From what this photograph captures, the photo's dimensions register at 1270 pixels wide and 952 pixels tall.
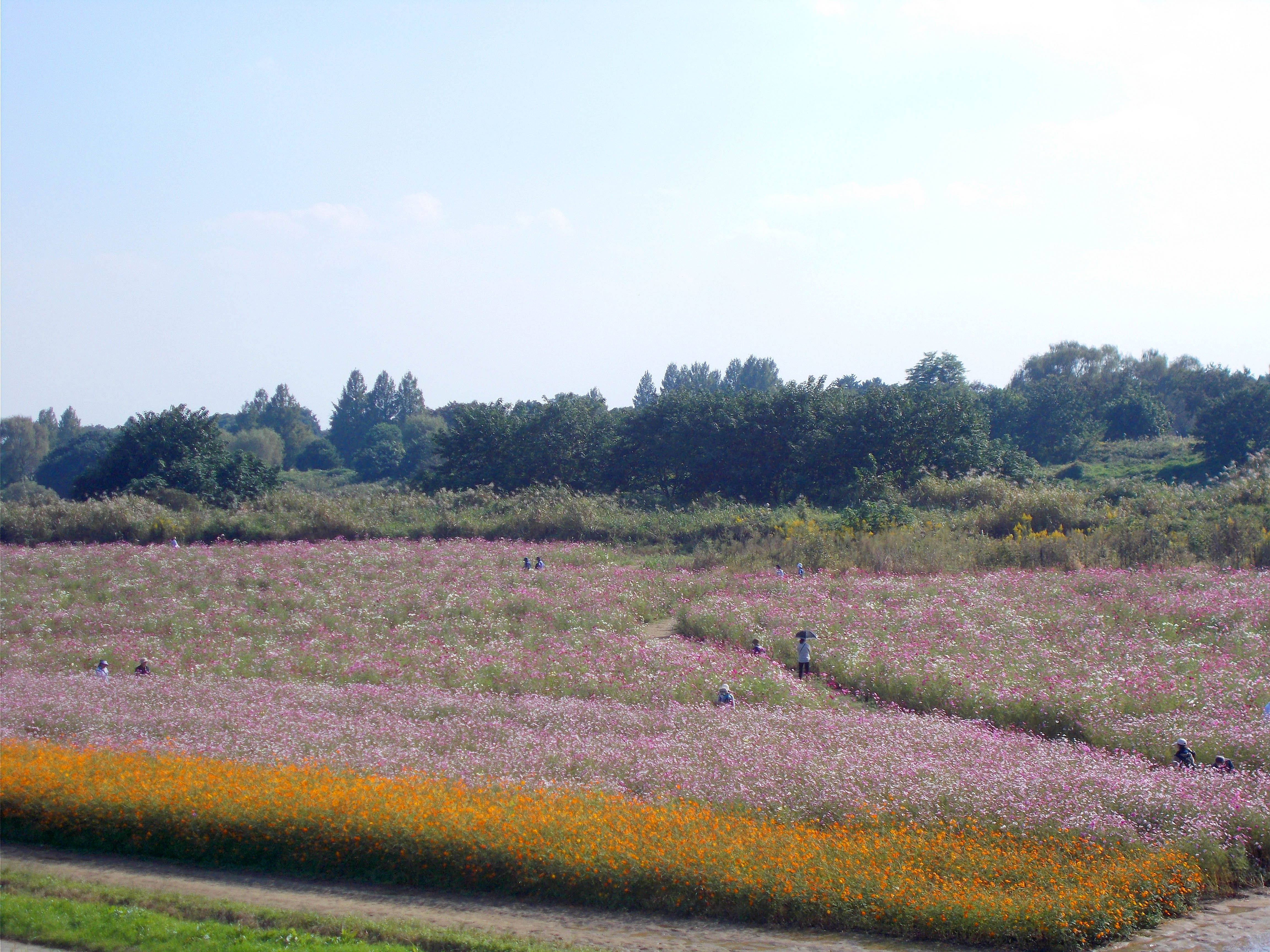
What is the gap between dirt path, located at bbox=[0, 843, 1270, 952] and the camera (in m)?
7.68

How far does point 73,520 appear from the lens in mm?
36188

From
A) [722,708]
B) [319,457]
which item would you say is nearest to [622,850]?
[722,708]

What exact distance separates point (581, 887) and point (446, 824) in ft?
5.08

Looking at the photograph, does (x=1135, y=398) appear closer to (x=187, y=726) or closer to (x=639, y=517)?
(x=639, y=517)

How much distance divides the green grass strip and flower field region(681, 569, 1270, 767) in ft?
29.9

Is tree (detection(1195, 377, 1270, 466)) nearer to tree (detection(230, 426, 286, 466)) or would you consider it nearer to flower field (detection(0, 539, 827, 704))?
flower field (detection(0, 539, 827, 704))

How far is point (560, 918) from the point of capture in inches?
320

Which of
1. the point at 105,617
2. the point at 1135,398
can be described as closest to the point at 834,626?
the point at 105,617

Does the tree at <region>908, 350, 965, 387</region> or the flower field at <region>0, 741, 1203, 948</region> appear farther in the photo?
the tree at <region>908, 350, 965, 387</region>

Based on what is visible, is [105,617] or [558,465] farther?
[558,465]

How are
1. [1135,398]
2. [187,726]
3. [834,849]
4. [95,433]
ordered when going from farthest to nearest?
[95,433]
[1135,398]
[187,726]
[834,849]

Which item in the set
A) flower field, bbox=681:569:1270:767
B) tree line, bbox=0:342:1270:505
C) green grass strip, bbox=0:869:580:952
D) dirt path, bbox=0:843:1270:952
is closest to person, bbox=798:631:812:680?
flower field, bbox=681:569:1270:767

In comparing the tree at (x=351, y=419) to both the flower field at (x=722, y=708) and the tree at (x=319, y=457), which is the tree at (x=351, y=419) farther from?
the flower field at (x=722, y=708)

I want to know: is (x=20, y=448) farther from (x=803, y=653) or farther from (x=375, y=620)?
(x=803, y=653)
